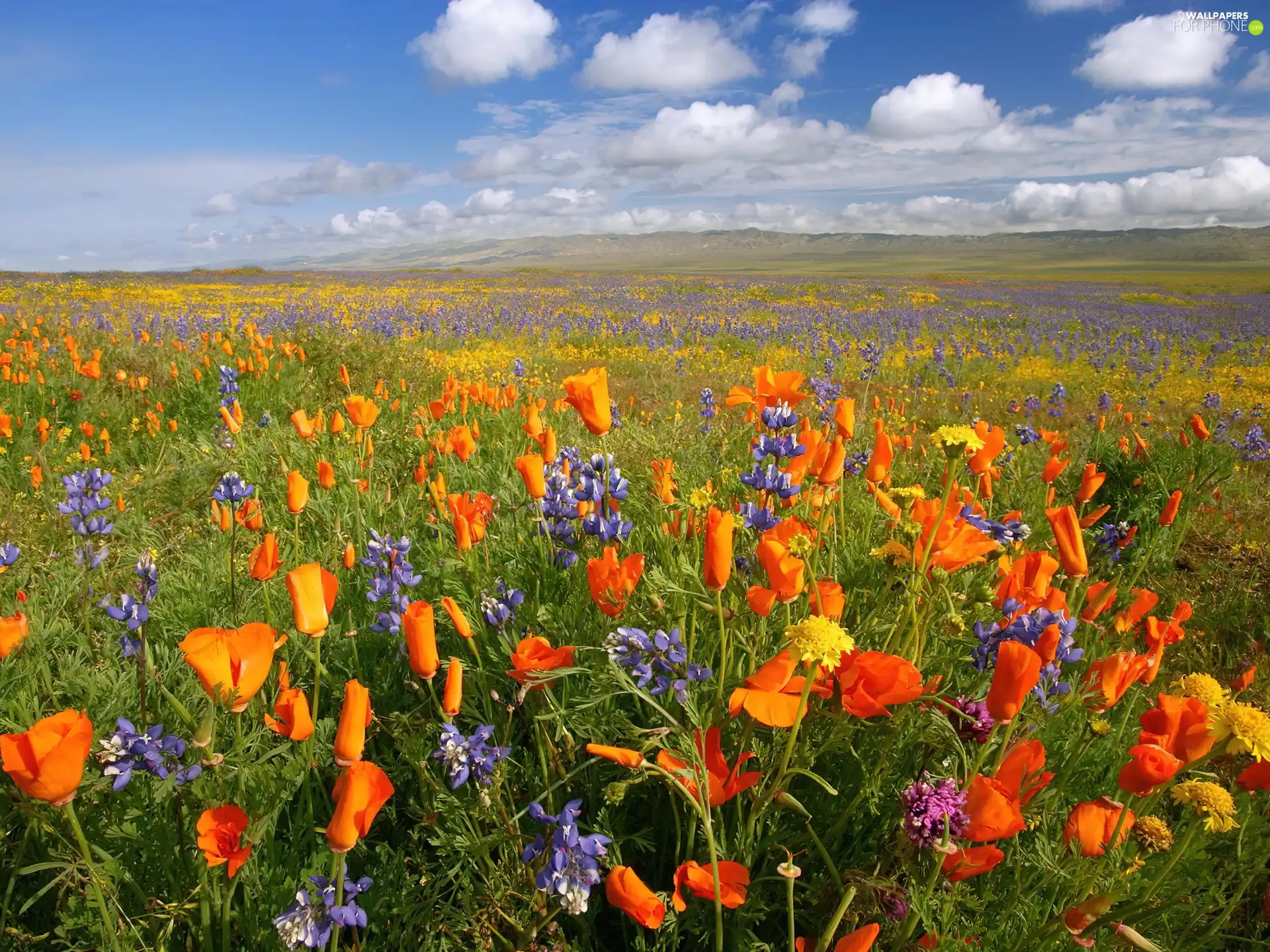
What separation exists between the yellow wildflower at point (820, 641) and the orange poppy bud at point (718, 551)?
0.20 meters

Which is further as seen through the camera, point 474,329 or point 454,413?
point 474,329

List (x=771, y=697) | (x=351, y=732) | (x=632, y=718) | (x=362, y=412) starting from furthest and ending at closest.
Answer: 1. (x=362, y=412)
2. (x=632, y=718)
3. (x=771, y=697)
4. (x=351, y=732)

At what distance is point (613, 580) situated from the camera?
1.52 metres

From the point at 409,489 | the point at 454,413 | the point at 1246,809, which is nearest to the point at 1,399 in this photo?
the point at 454,413

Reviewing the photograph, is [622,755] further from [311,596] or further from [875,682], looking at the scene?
[311,596]

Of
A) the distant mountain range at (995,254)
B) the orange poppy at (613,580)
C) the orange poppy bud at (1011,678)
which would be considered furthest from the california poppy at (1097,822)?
the distant mountain range at (995,254)

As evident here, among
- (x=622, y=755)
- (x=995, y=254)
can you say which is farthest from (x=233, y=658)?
(x=995, y=254)

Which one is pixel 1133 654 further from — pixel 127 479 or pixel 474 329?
pixel 474 329

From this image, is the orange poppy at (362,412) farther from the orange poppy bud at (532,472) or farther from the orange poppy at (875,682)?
the orange poppy at (875,682)

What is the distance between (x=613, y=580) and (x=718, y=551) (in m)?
0.35

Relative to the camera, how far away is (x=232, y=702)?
106 cm

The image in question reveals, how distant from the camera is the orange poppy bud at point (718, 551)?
49.4 inches

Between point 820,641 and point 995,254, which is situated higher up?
point 995,254

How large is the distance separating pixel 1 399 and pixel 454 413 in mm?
3542
